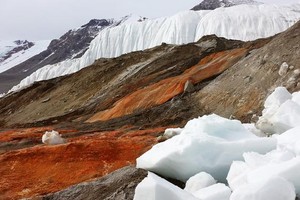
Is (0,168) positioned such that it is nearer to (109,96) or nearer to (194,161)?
(194,161)

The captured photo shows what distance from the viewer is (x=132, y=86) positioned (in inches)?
1212

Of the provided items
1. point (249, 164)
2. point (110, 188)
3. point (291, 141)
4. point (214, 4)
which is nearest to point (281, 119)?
point (291, 141)

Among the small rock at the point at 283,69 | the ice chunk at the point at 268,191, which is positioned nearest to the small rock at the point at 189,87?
the small rock at the point at 283,69

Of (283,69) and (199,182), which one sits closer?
(199,182)

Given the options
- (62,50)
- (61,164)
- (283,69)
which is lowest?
(62,50)

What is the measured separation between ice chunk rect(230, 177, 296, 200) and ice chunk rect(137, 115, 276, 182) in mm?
1462

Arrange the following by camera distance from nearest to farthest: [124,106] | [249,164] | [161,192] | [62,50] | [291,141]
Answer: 1. [161,192]
2. [249,164]
3. [291,141]
4. [124,106]
5. [62,50]

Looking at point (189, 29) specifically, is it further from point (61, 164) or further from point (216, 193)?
point (216, 193)

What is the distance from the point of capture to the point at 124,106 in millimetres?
25234

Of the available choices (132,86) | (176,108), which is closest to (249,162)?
(176,108)

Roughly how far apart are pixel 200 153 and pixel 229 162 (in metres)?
0.47

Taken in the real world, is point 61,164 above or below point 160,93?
above

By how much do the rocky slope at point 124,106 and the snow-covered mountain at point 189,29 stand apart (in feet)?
164

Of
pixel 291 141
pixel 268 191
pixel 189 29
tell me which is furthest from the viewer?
pixel 189 29
